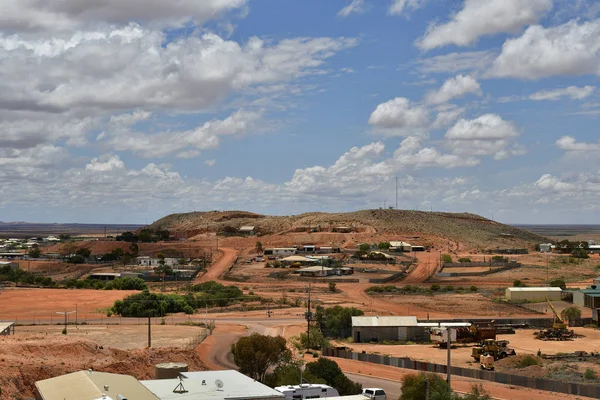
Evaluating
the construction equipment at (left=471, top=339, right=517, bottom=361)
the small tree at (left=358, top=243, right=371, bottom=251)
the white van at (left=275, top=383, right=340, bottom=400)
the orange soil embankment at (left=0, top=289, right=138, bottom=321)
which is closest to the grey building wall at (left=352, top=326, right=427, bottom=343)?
the construction equipment at (left=471, top=339, right=517, bottom=361)

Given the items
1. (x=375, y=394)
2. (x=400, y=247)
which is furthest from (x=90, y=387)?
(x=400, y=247)

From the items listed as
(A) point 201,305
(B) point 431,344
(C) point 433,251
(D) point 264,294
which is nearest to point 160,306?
(A) point 201,305

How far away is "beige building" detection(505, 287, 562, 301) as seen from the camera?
8669 cm

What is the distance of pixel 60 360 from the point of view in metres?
42.7

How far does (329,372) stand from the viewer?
130ft

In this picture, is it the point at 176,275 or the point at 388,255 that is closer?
the point at 176,275

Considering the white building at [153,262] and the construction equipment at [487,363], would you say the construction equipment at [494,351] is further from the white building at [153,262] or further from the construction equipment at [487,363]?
the white building at [153,262]

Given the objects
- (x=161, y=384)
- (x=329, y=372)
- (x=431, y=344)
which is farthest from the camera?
(x=431, y=344)

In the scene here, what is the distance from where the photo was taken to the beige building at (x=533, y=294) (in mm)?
86688

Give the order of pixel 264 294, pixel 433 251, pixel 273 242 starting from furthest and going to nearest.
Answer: pixel 273 242 < pixel 433 251 < pixel 264 294

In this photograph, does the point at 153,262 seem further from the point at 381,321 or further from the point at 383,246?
the point at 381,321

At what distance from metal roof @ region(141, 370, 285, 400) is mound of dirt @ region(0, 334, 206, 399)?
7537 mm

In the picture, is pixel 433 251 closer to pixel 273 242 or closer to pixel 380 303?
pixel 273 242

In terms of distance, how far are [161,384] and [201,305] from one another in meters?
52.0
